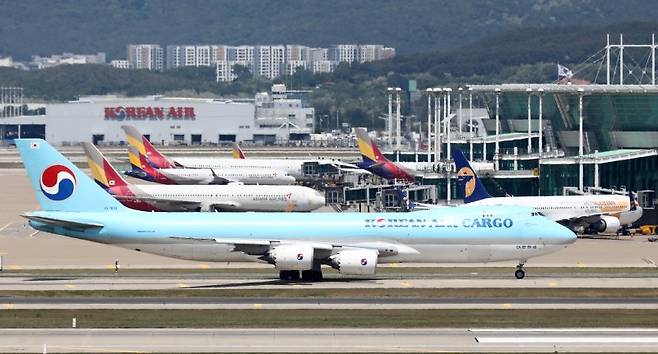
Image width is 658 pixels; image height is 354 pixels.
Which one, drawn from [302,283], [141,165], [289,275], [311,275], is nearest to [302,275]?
[311,275]

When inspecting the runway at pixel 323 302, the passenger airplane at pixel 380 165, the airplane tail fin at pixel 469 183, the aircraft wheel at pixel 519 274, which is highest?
the passenger airplane at pixel 380 165

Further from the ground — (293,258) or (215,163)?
(215,163)

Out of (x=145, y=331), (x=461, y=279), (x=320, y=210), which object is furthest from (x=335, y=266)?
(x=320, y=210)

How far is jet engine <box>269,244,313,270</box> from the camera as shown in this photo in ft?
245

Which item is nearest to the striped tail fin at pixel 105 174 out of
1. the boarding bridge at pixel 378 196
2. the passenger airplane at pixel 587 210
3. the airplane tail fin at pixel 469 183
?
the boarding bridge at pixel 378 196

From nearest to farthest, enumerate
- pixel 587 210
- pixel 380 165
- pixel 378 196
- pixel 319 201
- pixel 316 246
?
1. pixel 316 246
2. pixel 587 210
3. pixel 319 201
4. pixel 378 196
5. pixel 380 165

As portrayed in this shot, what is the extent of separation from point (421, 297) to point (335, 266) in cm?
687

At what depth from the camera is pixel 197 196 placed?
122500 millimetres

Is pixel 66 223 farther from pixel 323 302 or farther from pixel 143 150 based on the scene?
pixel 143 150

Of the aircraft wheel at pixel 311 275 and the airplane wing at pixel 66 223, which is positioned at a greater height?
the airplane wing at pixel 66 223

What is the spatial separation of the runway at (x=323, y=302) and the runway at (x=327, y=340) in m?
7.12

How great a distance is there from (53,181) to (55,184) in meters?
0.17

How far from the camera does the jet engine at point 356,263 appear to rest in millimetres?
74438

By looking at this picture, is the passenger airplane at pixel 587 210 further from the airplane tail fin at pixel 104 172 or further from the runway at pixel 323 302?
the runway at pixel 323 302
